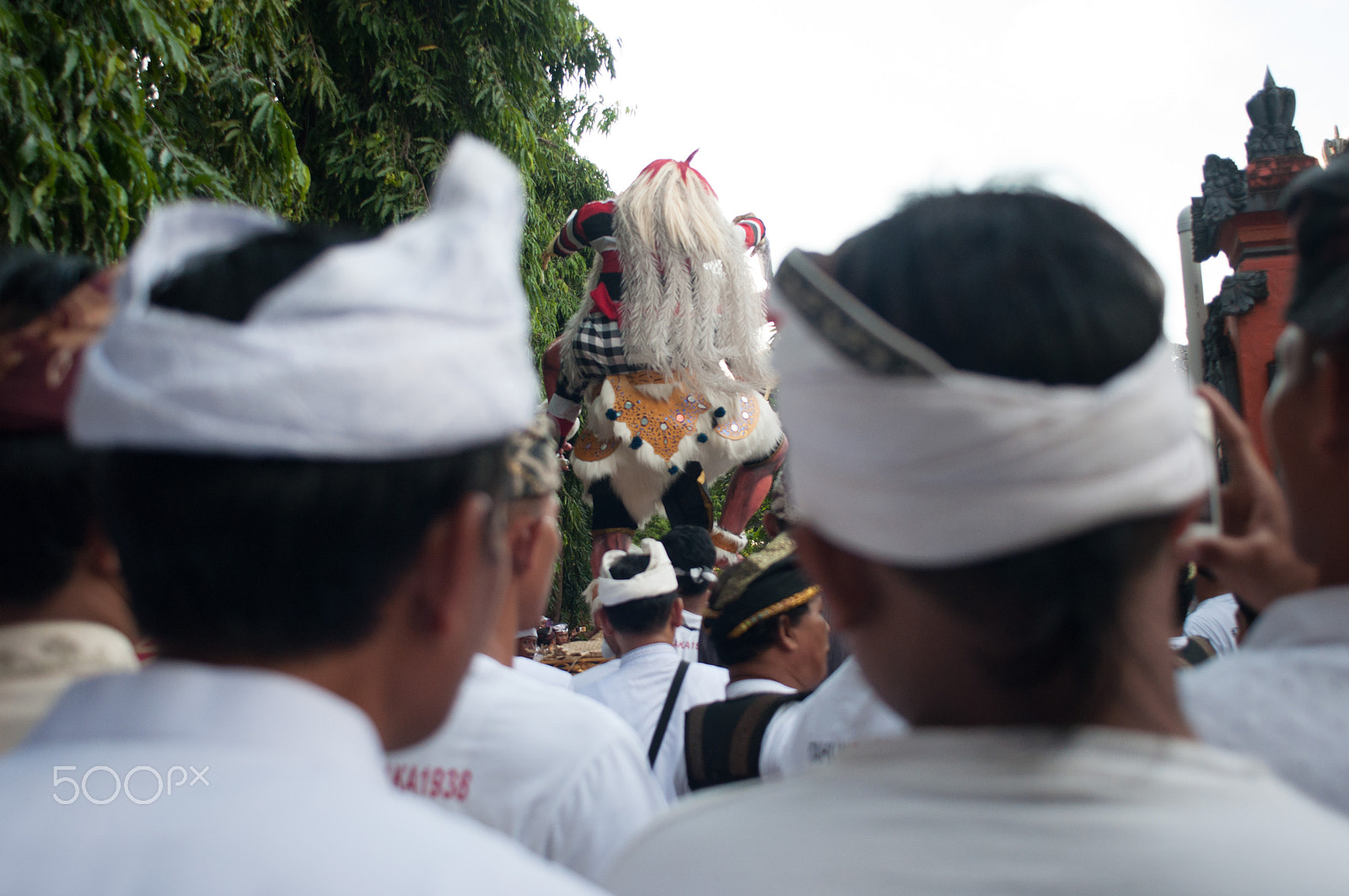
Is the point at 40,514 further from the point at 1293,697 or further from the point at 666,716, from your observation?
the point at 666,716

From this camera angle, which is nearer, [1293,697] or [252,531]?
[252,531]

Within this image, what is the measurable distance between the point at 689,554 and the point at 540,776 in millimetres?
2575

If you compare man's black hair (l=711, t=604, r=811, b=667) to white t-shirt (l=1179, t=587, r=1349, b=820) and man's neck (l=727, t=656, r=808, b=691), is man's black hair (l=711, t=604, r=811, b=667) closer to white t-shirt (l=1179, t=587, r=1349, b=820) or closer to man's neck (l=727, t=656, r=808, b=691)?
man's neck (l=727, t=656, r=808, b=691)

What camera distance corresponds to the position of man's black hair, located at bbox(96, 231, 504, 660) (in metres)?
0.70

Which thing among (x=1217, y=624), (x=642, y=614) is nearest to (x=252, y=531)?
(x=642, y=614)

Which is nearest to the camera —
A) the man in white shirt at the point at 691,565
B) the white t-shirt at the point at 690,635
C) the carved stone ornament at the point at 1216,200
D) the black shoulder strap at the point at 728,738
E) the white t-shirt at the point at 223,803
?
the white t-shirt at the point at 223,803

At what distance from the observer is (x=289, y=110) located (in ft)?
23.6

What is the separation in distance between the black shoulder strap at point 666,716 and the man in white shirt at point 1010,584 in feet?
5.83

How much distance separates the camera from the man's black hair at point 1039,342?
0.72 m

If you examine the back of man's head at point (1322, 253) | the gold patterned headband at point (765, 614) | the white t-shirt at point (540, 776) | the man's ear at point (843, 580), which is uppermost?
the back of man's head at point (1322, 253)

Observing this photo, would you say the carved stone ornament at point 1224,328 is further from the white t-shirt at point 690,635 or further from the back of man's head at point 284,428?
the back of man's head at point 284,428

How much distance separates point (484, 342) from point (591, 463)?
422cm

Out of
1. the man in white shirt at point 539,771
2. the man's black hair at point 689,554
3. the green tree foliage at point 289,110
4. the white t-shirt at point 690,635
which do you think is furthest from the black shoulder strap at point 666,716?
the green tree foliage at point 289,110

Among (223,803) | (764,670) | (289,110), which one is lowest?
(764,670)
